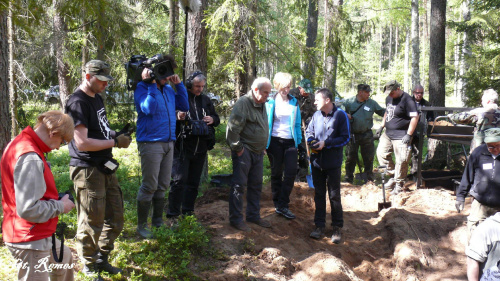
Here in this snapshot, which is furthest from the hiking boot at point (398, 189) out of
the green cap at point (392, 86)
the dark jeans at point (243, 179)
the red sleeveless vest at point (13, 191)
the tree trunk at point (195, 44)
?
the red sleeveless vest at point (13, 191)

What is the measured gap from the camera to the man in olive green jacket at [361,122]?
8.65 meters

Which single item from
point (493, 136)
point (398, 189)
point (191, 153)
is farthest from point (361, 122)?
point (191, 153)

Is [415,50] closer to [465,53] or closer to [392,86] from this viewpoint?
[465,53]

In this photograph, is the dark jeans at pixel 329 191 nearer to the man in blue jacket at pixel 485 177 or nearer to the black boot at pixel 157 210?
the man in blue jacket at pixel 485 177

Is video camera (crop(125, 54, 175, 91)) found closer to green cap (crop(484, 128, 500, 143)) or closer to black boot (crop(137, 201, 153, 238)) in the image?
black boot (crop(137, 201, 153, 238))

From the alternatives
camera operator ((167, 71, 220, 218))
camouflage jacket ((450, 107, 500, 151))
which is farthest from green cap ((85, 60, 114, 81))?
camouflage jacket ((450, 107, 500, 151))

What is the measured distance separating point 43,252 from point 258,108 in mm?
3252

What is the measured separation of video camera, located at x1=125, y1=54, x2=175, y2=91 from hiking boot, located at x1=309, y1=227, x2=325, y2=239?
9.58 ft

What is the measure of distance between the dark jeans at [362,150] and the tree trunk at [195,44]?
360 centimetres

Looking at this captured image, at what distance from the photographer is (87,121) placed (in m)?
3.76

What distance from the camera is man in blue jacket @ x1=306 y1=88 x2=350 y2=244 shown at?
5.46 metres

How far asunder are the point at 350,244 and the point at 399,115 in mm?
3088

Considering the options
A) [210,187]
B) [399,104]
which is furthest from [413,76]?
[210,187]

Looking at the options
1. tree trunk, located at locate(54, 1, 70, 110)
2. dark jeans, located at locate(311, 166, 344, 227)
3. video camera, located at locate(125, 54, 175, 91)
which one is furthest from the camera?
tree trunk, located at locate(54, 1, 70, 110)
